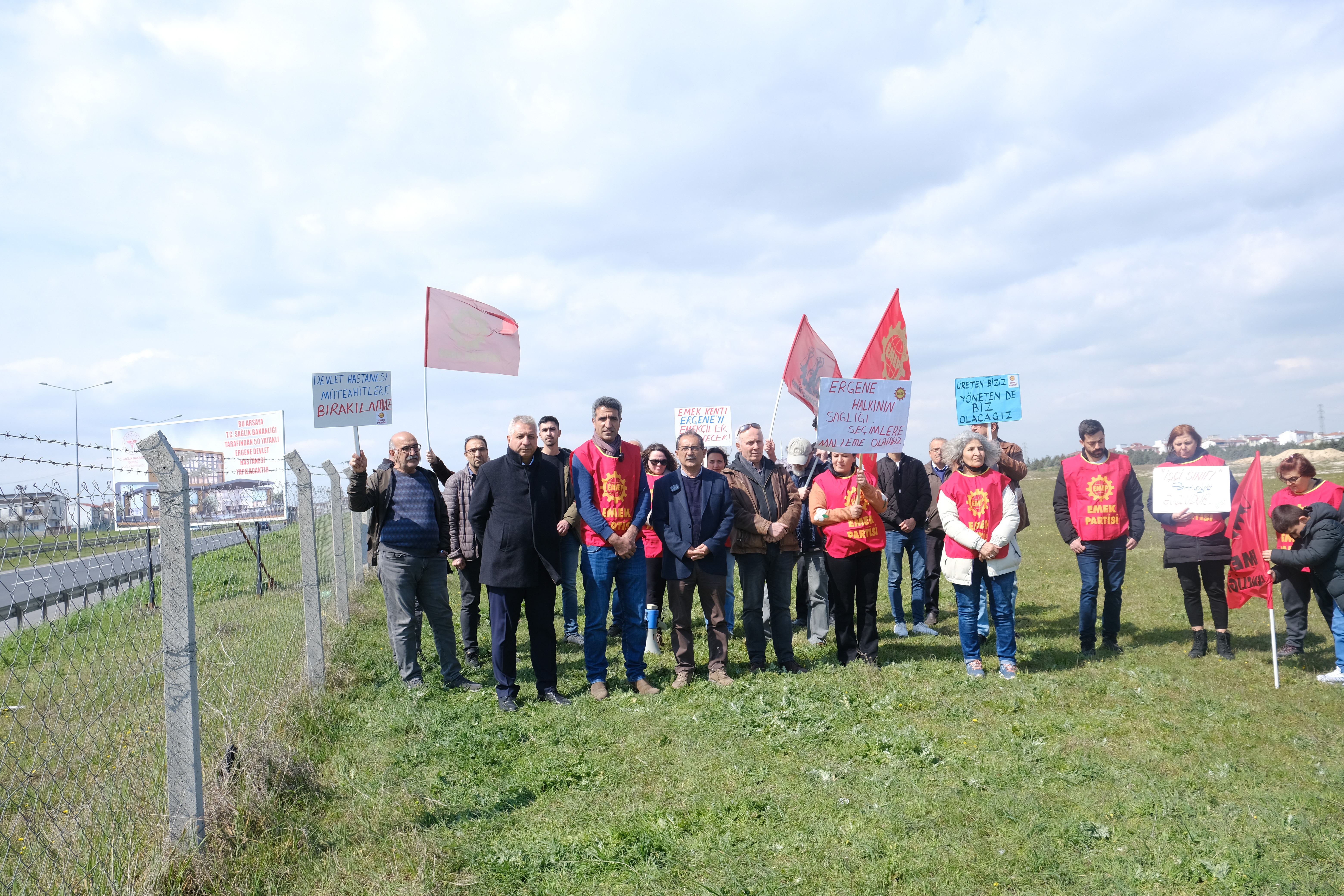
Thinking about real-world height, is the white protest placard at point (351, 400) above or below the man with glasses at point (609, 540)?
above

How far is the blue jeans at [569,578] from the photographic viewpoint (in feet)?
26.1

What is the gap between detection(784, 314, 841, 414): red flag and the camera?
10438 mm

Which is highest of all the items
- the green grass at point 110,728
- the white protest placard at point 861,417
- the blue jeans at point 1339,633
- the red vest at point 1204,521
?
the white protest placard at point 861,417

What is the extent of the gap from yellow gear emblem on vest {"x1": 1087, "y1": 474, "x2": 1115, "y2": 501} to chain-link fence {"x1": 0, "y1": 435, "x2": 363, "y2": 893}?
7.30 metres

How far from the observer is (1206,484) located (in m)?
7.49

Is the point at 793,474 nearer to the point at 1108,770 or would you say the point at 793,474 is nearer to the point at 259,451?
the point at 1108,770

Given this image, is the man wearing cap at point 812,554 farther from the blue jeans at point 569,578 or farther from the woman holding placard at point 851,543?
the blue jeans at point 569,578

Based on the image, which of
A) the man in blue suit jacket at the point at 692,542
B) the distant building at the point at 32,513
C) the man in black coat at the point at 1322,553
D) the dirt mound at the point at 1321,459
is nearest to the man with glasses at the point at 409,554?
the man in blue suit jacket at the point at 692,542

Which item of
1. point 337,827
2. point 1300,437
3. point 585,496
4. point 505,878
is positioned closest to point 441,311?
point 585,496

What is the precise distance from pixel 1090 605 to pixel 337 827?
6.84 m

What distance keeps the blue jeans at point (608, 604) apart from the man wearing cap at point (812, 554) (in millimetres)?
1980

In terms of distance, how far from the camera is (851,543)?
744 centimetres

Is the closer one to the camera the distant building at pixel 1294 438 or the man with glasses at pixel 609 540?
the man with glasses at pixel 609 540

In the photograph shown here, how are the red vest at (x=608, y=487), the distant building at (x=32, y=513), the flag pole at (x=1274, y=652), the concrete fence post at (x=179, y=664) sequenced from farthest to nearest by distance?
the red vest at (x=608, y=487)
the flag pole at (x=1274, y=652)
the concrete fence post at (x=179, y=664)
the distant building at (x=32, y=513)
